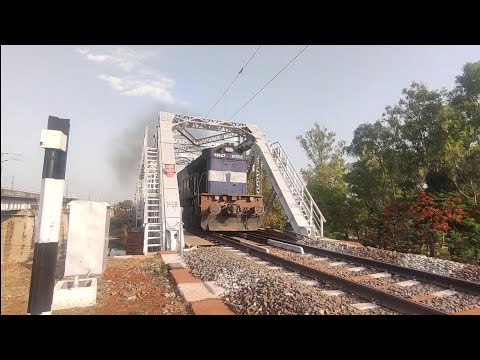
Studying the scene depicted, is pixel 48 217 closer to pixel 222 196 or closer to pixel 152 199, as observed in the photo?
pixel 152 199

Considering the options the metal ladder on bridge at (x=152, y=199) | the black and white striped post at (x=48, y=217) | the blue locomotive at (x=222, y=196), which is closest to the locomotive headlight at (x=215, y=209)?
the blue locomotive at (x=222, y=196)

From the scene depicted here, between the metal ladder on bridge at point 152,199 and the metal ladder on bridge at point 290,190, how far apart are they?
544cm

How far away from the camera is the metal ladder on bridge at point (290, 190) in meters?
12.3

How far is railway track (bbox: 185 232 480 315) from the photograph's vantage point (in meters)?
4.30

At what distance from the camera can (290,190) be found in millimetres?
14008

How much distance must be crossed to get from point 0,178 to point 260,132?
14.9 meters

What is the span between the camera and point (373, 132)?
15.7m

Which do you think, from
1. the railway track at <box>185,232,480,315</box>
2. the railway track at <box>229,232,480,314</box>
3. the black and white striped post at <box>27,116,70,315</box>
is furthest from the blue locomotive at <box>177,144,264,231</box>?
the black and white striped post at <box>27,116,70,315</box>

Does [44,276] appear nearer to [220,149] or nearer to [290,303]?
[290,303]

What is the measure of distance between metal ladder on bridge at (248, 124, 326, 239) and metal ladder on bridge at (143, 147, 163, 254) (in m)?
5.44

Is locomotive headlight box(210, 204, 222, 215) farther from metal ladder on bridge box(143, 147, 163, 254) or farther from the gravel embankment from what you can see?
the gravel embankment

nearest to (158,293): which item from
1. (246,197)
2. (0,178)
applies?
(0,178)

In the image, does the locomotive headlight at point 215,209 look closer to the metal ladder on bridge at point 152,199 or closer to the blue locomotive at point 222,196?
the blue locomotive at point 222,196

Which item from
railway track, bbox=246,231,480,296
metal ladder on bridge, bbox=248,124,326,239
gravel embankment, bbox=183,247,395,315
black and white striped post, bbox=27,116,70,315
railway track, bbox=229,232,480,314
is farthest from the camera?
metal ladder on bridge, bbox=248,124,326,239
